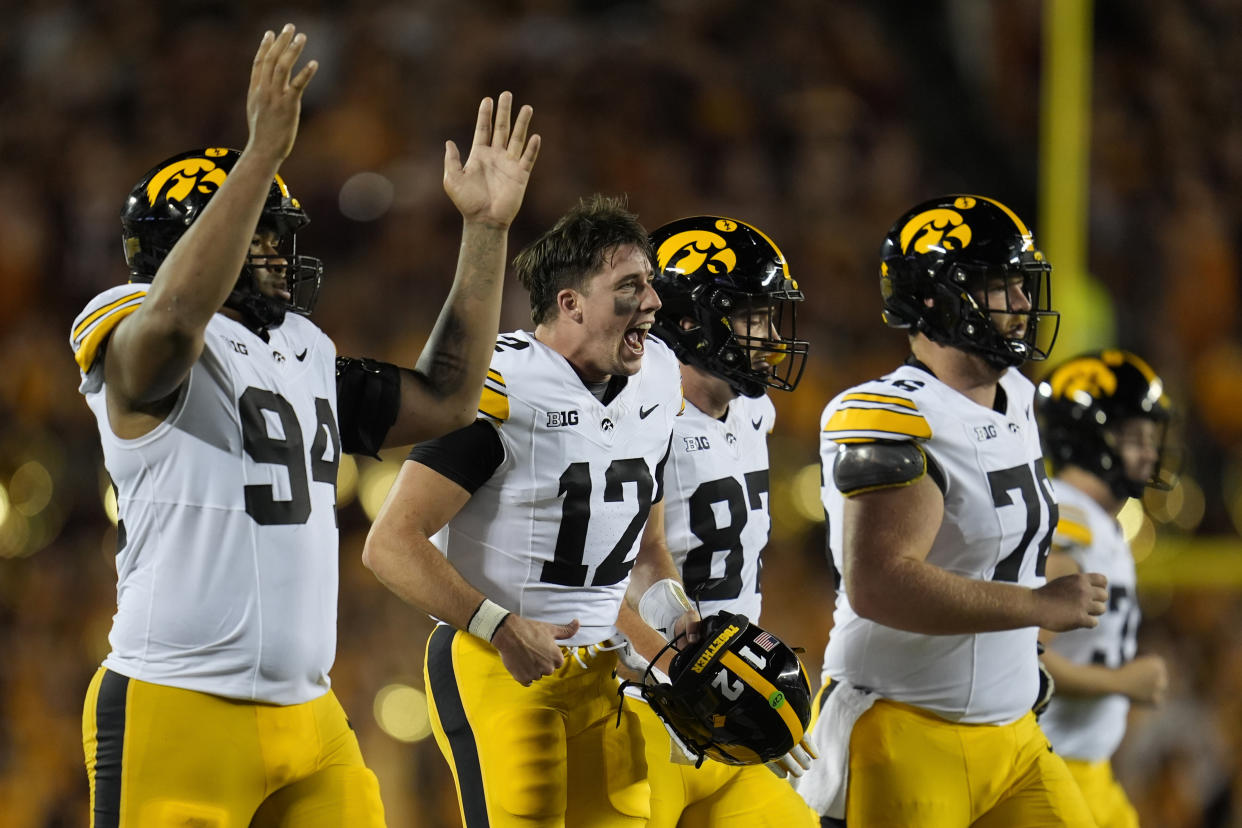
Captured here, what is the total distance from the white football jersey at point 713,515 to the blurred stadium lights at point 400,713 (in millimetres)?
3349

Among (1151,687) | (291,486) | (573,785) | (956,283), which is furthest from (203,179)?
(1151,687)

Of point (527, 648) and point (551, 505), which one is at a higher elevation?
point (551, 505)

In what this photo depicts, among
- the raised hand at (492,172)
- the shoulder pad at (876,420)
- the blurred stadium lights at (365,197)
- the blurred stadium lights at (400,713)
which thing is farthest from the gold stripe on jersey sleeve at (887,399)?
the blurred stadium lights at (365,197)

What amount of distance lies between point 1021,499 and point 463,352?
105 centimetres

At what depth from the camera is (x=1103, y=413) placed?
12.1ft

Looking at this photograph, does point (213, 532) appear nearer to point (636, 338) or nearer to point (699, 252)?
point (636, 338)

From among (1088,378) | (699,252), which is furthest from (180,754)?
(1088,378)

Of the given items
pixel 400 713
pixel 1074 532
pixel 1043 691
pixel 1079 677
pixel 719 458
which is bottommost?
pixel 400 713

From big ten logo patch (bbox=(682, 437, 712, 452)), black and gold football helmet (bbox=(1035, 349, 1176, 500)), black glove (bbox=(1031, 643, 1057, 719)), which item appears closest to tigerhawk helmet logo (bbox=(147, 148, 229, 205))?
big ten logo patch (bbox=(682, 437, 712, 452))

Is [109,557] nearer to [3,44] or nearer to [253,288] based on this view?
[3,44]

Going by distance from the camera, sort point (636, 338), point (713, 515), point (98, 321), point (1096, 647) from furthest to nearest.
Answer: point (1096, 647)
point (713, 515)
point (636, 338)
point (98, 321)

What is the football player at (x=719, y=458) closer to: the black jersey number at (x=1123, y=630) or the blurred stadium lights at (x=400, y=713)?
the black jersey number at (x=1123, y=630)

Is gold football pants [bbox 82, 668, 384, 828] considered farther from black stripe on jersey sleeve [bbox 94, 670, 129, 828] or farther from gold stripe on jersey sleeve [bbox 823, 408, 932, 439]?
gold stripe on jersey sleeve [bbox 823, 408, 932, 439]

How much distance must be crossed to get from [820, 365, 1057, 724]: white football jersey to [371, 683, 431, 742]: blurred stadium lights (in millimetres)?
3485
